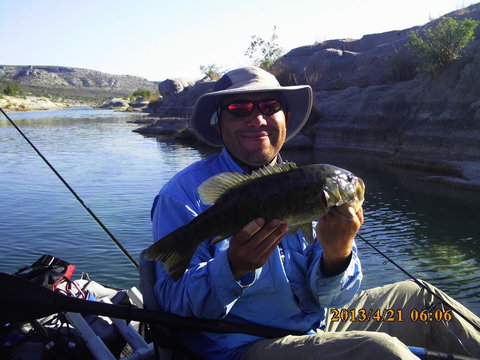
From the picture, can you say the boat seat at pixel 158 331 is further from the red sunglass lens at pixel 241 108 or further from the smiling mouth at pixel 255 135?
the red sunglass lens at pixel 241 108

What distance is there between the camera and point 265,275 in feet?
9.91

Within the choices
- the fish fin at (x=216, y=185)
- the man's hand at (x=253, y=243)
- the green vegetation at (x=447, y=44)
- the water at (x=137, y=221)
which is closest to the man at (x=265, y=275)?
the man's hand at (x=253, y=243)

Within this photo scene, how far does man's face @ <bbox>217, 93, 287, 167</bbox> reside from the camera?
345 cm

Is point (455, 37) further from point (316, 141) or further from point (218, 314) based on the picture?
point (218, 314)

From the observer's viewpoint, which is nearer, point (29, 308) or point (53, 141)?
point (29, 308)

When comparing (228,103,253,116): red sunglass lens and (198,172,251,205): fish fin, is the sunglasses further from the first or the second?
(198,172,251,205): fish fin

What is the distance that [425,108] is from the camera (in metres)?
19.6

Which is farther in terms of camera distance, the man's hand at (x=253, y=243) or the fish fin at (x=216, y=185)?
the fish fin at (x=216, y=185)

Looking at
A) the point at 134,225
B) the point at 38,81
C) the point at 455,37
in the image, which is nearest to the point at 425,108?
the point at 455,37

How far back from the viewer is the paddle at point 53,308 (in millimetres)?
2631

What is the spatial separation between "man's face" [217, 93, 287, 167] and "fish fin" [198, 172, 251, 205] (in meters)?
0.74

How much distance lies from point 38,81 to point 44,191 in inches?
7301

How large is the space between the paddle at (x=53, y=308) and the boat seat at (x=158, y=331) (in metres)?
0.18

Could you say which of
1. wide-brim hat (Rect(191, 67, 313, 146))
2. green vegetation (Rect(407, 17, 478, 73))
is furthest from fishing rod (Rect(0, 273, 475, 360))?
green vegetation (Rect(407, 17, 478, 73))
